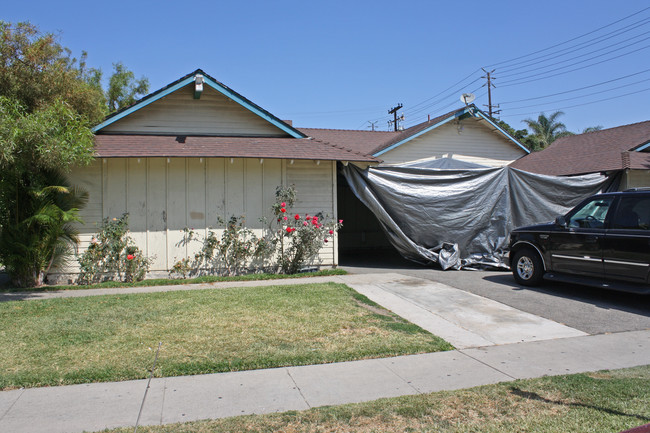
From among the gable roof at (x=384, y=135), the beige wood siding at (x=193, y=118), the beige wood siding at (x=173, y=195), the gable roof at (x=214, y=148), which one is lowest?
the beige wood siding at (x=173, y=195)

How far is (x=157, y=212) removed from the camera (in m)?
10.8

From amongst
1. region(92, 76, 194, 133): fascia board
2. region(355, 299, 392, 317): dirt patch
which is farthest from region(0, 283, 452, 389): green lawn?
region(92, 76, 194, 133): fascia board

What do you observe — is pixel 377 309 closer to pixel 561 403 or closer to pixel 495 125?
pixel 561 403

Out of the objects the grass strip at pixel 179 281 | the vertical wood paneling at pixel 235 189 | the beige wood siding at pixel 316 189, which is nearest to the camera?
the grass strip at pixel 179 281

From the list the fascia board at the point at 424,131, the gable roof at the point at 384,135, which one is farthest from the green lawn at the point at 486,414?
the gable roof at the point at 384,135

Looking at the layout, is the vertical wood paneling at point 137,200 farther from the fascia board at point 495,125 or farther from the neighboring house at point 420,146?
the fascia board at point 495,125

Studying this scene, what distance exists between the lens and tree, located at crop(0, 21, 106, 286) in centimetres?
882

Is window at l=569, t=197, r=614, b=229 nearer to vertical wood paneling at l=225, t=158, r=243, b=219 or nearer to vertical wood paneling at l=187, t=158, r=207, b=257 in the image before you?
vertical wood paneling at l=225, t=158, r=243, b=219

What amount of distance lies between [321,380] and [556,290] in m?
6.39

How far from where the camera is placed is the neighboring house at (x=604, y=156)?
1356 centimetres

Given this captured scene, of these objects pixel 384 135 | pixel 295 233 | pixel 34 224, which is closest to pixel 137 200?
pixel 34 224

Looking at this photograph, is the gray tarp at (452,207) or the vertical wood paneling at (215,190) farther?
the gray tarp at (452,207)

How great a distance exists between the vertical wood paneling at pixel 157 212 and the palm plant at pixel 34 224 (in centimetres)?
154

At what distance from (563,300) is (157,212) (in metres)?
8.68
